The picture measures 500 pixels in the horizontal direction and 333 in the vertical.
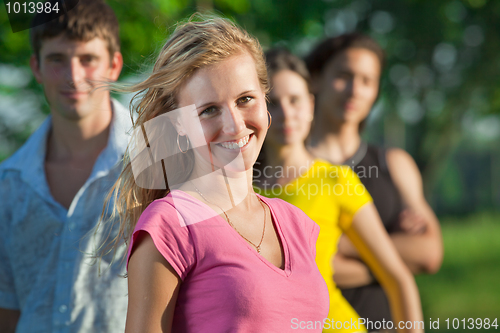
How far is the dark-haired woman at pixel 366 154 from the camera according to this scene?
2344mm

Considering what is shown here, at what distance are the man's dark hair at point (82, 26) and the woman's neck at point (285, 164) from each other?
79 cm

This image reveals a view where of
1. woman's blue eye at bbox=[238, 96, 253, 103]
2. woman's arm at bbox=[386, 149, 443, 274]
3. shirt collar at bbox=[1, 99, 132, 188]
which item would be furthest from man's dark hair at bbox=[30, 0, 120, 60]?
woman's arm at bbox=[386, 149, 443, 274]

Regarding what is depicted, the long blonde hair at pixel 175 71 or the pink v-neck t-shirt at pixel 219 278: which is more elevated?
the long blonde hair at pixel 175 71

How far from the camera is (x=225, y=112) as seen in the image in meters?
1.12

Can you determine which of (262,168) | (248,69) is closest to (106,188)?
(262,168)

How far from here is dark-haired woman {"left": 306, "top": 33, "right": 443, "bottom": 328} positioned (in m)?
2.34

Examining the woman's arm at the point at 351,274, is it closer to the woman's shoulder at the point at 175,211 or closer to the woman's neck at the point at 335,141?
the woman's neck at the point at 335,141

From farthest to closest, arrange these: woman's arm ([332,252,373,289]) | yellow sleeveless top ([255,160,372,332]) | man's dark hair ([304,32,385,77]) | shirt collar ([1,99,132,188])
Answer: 1. man's dark hair ([304,32,385,77])
2. woman's arm ([332,252,373,289])
3. shirt collar ([1,99,132,188])
4. yellow sleeveless top ([255,160,372,332])

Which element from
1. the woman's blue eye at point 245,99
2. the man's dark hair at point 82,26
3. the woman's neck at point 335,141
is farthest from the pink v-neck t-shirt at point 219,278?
the woman's neck at point 335,141

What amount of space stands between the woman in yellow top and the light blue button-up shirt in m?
0.63

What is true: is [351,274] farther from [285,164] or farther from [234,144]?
[234,144]

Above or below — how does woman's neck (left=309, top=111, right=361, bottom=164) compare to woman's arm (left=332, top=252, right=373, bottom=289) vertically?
above

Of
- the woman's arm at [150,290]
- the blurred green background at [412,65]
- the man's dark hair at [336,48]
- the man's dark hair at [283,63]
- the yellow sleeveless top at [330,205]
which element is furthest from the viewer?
the blurred green background at [412,65]
